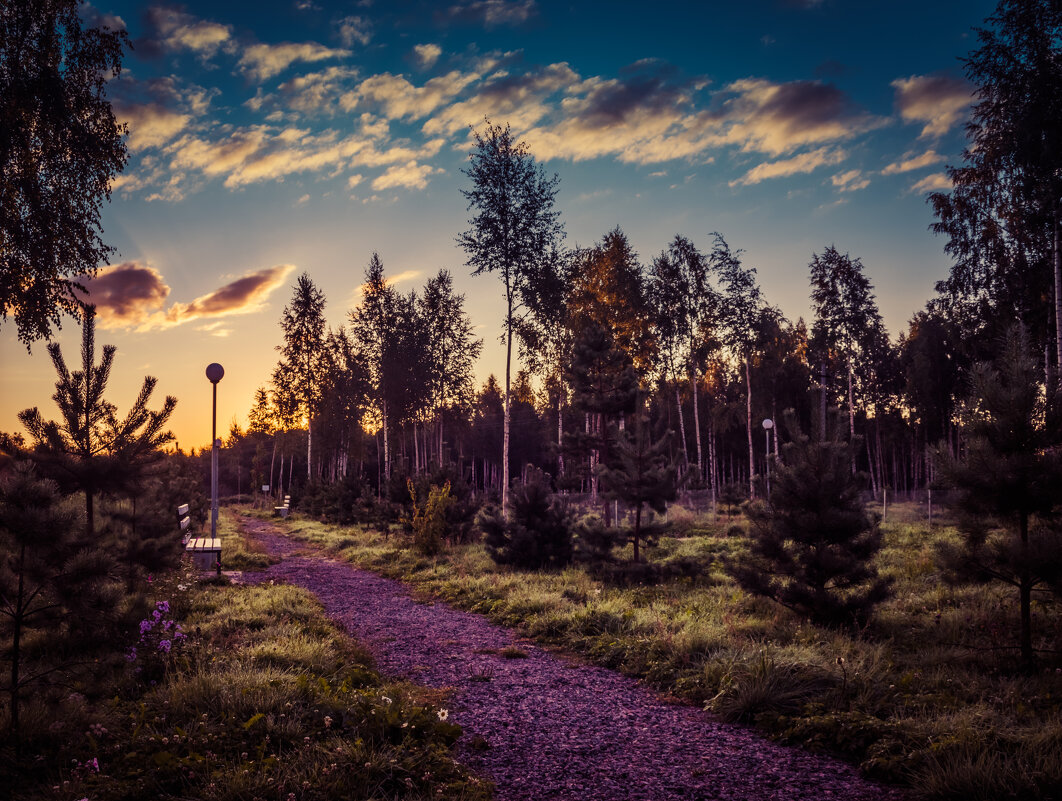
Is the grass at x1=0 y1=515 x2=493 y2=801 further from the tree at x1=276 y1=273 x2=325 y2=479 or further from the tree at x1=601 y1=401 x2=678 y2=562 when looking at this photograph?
the tree at x1=276 y1=273 x2=325 y2=479

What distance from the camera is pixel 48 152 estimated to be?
30.2 feet

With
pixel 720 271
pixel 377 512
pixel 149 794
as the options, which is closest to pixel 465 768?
pixel 149 794

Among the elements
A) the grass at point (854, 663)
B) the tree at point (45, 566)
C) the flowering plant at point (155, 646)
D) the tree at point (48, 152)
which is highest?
the tree at point (48, 152)

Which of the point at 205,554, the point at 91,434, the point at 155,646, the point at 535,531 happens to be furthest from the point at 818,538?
the point at 205,554

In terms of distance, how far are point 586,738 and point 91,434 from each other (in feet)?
21.7

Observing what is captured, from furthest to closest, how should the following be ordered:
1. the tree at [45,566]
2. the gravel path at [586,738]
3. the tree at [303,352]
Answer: the tree at [303,352] → the tree at [45,566] → the gravel path at [586,738]

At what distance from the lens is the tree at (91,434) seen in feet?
21.3

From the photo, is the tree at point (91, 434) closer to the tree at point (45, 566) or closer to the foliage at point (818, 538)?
the tree at point (45, 566)

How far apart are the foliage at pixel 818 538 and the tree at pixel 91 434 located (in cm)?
769

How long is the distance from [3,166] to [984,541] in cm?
1426

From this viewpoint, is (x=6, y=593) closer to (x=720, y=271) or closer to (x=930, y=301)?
(x=930, y=301)

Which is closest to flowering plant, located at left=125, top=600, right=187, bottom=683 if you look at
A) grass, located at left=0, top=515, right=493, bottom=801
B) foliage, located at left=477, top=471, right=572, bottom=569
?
grass, located at left=0, top=515, right=493, bottom=801

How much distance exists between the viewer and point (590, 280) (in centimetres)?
2258

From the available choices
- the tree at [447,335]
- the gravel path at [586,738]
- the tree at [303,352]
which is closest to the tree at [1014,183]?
the gravel path at [586,738]
